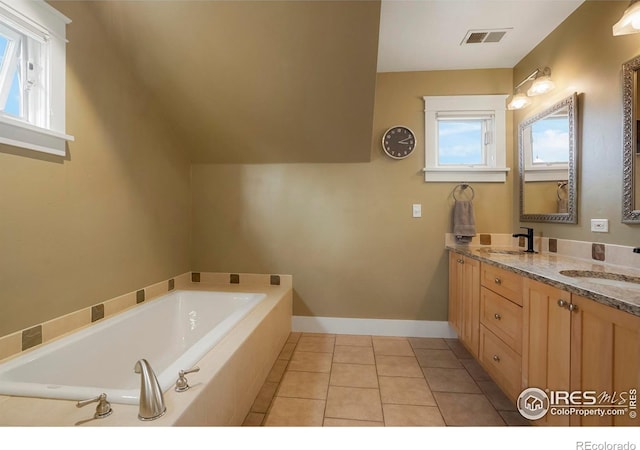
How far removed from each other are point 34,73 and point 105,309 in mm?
1322

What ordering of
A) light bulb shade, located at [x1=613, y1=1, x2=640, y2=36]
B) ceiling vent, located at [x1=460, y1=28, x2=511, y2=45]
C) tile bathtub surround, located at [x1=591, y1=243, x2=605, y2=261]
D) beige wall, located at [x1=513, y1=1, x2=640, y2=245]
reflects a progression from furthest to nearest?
ceiling vent, located at [x1=460, y1=28, x2=511, y2=45] < tile bathtub surround, located at [x1=591, y1=243, x2=605, y2=261] < beige wall, located at [x1=513, y1=1, x2=640, y2=245] < light bulb shade, located at [x1=613, y1=1, x2=640, y2=36]

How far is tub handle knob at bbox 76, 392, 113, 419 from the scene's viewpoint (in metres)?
0.86

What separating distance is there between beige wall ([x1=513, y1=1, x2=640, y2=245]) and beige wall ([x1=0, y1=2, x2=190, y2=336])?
296cm

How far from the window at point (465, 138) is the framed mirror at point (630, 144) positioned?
1.00 m

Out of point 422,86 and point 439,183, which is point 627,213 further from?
point 422,86

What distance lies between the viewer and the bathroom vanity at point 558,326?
911 millimetres

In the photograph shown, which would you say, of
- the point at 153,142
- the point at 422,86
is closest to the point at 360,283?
the point at 422,86

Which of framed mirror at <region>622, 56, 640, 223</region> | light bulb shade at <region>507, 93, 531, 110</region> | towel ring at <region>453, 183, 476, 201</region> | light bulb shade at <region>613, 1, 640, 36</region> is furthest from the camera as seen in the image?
towel ring at <region>453, 183, 476, 201</region>

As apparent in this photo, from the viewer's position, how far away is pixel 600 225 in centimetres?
165

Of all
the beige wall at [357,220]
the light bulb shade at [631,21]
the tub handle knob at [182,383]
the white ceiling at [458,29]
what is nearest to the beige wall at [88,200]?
the beige wall at [357,220]

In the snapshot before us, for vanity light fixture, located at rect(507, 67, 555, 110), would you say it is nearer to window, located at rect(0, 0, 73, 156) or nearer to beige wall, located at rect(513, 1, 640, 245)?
beige wall, located at rect(513, 1, 640, 245)

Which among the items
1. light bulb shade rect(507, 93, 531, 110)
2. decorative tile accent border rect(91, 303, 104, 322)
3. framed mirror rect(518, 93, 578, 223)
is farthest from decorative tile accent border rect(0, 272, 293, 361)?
light bulb shade rect(507, 93, 531, 110)

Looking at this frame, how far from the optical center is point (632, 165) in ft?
4.76

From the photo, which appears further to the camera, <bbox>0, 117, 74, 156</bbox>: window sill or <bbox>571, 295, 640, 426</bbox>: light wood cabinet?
<bbox>0, 117, 74, 156</bbox>: window sill
